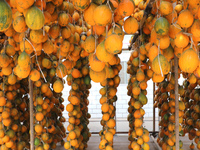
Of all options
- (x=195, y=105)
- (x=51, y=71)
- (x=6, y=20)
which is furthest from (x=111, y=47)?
(x=195, y=105)

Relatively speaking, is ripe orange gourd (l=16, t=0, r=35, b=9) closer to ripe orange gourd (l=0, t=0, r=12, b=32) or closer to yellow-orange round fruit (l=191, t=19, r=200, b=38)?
ripe orange gourd (l=0, t=0, r=12, b=32)

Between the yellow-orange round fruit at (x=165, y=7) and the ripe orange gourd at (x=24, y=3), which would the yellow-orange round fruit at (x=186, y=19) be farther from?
the ripe orange gourd at (x=24, y=3)

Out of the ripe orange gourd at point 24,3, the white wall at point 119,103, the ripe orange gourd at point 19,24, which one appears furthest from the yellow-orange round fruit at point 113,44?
the white wall at point 119,103

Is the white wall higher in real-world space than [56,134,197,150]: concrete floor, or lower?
higher

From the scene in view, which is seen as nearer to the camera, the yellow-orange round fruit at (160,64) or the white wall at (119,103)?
the yellow-orange round fruit at (160,64)

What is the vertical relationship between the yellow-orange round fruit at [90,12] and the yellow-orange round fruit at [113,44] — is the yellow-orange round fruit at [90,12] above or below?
above

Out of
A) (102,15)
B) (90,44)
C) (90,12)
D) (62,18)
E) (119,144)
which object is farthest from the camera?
(119,144)

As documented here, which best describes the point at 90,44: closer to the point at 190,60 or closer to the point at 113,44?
the point at 113,44

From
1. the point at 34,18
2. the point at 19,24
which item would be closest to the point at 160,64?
the point at 34,18

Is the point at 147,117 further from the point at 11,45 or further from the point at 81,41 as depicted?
the point at 11,45

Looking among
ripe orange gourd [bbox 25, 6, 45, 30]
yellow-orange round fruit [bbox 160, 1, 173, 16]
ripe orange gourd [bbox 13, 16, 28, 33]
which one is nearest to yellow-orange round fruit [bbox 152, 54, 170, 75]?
yellow-orange round fruit [bbox 160, 1, 173, 16]

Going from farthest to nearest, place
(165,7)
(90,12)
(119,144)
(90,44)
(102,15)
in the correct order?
(119,144)
(165,7)
(90,44)
(90,12)
(102,15)

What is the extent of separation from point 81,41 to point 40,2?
103 centimetres

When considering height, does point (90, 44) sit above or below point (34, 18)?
below
